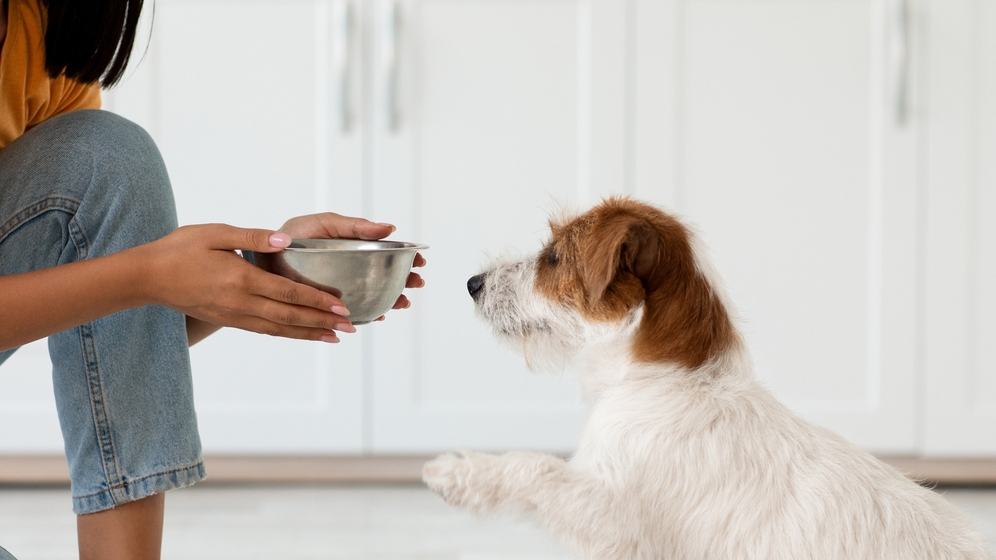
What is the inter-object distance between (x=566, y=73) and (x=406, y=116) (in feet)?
1.26

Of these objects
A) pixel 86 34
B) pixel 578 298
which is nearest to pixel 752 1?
pixel 578 298

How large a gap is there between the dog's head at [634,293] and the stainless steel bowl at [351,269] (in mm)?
202

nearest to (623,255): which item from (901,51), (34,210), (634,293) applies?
(634,293)

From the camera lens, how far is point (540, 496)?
0.88 m

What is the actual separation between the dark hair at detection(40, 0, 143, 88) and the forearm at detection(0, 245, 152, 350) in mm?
336

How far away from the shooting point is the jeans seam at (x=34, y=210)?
961mm

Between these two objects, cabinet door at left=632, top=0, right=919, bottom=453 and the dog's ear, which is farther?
cabinet door at left=632, top=0, right=919, bottom=453

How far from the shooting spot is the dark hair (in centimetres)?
104

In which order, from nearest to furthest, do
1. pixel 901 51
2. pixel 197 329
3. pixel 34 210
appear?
pixel 34 210
pixel 197 329
pixel 901 51

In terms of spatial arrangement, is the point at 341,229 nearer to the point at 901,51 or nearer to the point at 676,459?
the point at 676,459

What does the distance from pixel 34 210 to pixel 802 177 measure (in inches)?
63.0

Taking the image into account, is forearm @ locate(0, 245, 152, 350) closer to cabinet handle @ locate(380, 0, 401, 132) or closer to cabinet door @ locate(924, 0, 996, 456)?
cabinet handle @ locate(380, 0, 401, 132)

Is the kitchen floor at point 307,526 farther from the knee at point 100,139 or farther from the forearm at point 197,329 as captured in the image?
the knee at point 100,139

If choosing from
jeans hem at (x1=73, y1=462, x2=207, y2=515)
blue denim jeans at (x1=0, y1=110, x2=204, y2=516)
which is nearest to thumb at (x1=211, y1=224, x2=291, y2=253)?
blue denim jeans at (x1=0, y1=110, x2=204, y2=516)
